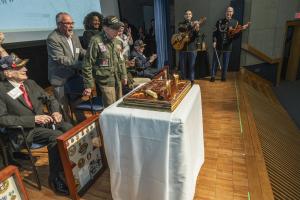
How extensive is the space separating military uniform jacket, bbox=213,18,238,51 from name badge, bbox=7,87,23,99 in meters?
3.33

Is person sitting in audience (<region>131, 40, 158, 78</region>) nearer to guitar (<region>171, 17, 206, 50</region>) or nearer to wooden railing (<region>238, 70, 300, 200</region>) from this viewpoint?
A: guitar (<region>171, 17, 206, 50</region>)

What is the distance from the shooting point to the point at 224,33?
381 cm

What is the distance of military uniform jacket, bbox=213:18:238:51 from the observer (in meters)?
3.79

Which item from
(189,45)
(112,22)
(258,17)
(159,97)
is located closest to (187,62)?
(189,45)

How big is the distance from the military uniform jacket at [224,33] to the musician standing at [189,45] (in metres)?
0.45

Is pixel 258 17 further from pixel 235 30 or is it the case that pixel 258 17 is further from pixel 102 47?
pixel 102 47

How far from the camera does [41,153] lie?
234 cm

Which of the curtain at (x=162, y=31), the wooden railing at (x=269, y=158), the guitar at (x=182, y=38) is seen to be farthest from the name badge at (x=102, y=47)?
the curtain at (x=162, y=31)

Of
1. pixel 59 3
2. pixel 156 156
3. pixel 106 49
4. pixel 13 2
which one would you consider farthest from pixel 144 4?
pixel 156 156

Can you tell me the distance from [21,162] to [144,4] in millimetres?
7209

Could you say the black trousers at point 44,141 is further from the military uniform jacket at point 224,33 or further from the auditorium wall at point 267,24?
the auditorium wall at point 267,24

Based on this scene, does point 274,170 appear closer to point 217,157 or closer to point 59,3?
point 217,157

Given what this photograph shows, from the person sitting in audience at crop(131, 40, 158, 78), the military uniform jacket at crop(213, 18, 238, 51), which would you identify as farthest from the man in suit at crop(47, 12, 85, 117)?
the military uniform jacket at crop(213, 18, 238, 51)

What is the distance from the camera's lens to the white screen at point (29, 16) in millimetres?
2600
